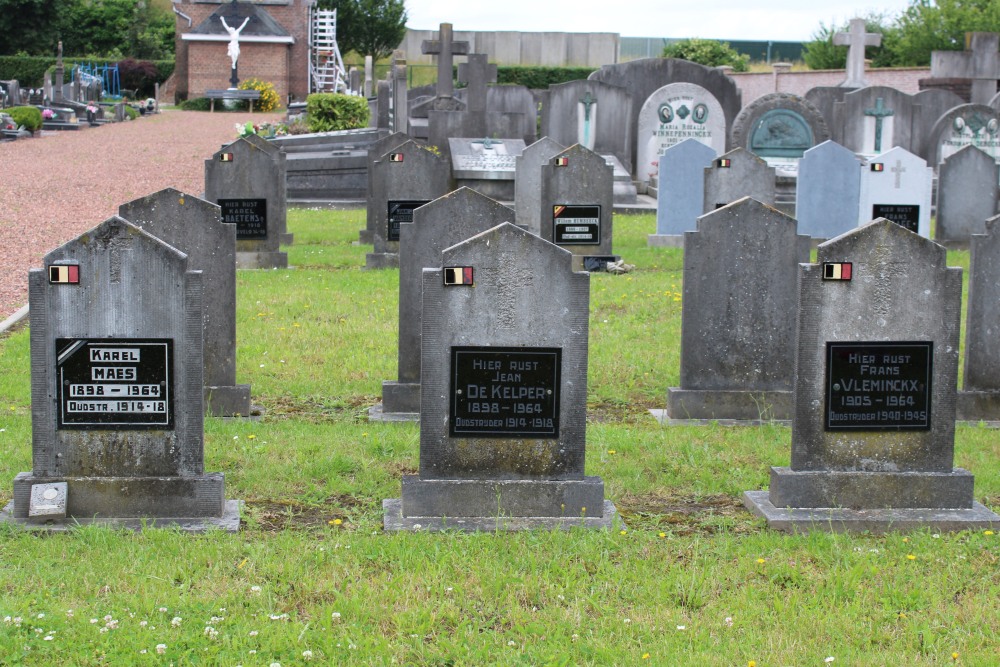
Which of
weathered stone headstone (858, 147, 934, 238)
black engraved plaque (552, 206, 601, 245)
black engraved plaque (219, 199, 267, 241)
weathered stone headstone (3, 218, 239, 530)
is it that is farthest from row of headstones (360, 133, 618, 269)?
weathered stone headstone (3, 218, 239, 530)

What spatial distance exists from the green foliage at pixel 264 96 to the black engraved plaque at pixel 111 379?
2022 inches

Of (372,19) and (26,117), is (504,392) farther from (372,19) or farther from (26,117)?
(372,19)

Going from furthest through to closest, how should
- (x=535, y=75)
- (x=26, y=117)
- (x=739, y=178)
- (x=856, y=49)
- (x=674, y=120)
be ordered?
(x=535, y=75) → (x=26, y=117) → (x=856, y=49) → (x=674, y=120) → (x=739, y=178)

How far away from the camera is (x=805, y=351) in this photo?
608 cm

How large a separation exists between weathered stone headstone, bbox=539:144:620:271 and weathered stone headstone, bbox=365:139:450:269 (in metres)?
1.33

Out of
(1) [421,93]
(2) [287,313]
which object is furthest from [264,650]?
(1) [421,93]

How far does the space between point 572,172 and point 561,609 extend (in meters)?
9.52

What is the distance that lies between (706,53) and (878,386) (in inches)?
1741

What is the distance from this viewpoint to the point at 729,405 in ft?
27.0

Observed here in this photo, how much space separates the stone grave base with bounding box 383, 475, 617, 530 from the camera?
234 inches

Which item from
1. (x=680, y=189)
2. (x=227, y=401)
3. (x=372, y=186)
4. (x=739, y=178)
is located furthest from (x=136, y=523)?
(x=680, y=189)

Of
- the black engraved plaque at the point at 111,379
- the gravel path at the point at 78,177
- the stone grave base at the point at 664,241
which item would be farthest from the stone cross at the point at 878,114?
the black engraved plaque at the point at 111,379

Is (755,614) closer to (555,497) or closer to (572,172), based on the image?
(555,497)

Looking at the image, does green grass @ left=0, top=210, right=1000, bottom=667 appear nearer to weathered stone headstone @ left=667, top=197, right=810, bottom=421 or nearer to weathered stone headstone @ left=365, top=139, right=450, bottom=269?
weathered stone headstone @ left=667, top=197, right=810, bottom=421
